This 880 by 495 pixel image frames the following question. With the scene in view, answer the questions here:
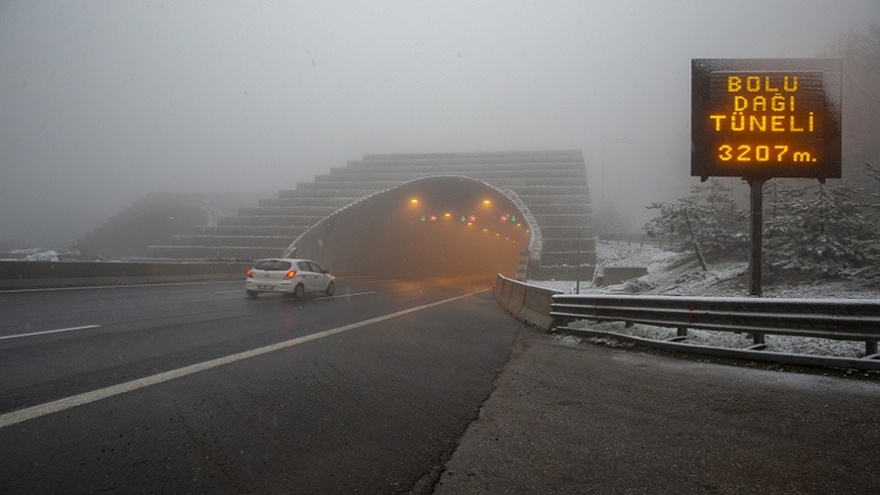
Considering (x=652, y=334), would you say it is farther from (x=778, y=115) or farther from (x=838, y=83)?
(x=838, y=83)

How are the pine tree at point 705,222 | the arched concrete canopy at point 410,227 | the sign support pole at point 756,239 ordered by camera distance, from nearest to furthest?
the sign support pole at point 756,239 → the pine tree at point 705,222 → the arched concrete canopy at point 410,227

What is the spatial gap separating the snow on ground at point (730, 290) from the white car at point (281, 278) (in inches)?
371

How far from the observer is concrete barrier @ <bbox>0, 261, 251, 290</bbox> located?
1750 centimetres

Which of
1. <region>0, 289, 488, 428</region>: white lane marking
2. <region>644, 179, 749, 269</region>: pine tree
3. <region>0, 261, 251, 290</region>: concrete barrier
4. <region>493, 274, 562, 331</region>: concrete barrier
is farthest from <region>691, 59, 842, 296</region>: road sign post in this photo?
<region>0, 261, 251, 290</region>: concrete barrier

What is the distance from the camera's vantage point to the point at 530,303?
43.6ft

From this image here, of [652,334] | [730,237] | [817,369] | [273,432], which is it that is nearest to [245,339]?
[273,432]

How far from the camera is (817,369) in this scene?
664 centimetres

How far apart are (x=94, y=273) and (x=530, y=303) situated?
18056mm

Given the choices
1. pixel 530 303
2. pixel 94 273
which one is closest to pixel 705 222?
pixel 530 303

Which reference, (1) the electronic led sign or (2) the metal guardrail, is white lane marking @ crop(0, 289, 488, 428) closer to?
(2) the metal guardrail

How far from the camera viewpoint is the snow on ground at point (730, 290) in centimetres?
808

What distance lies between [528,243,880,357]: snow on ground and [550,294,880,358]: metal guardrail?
1.39 ft

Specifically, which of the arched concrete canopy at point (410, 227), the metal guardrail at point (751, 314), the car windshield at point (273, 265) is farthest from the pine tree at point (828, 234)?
the arched concrete canopy at point (410, 227)

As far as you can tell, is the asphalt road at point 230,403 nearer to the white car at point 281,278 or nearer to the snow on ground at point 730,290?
the snow on ground at point 730,290
